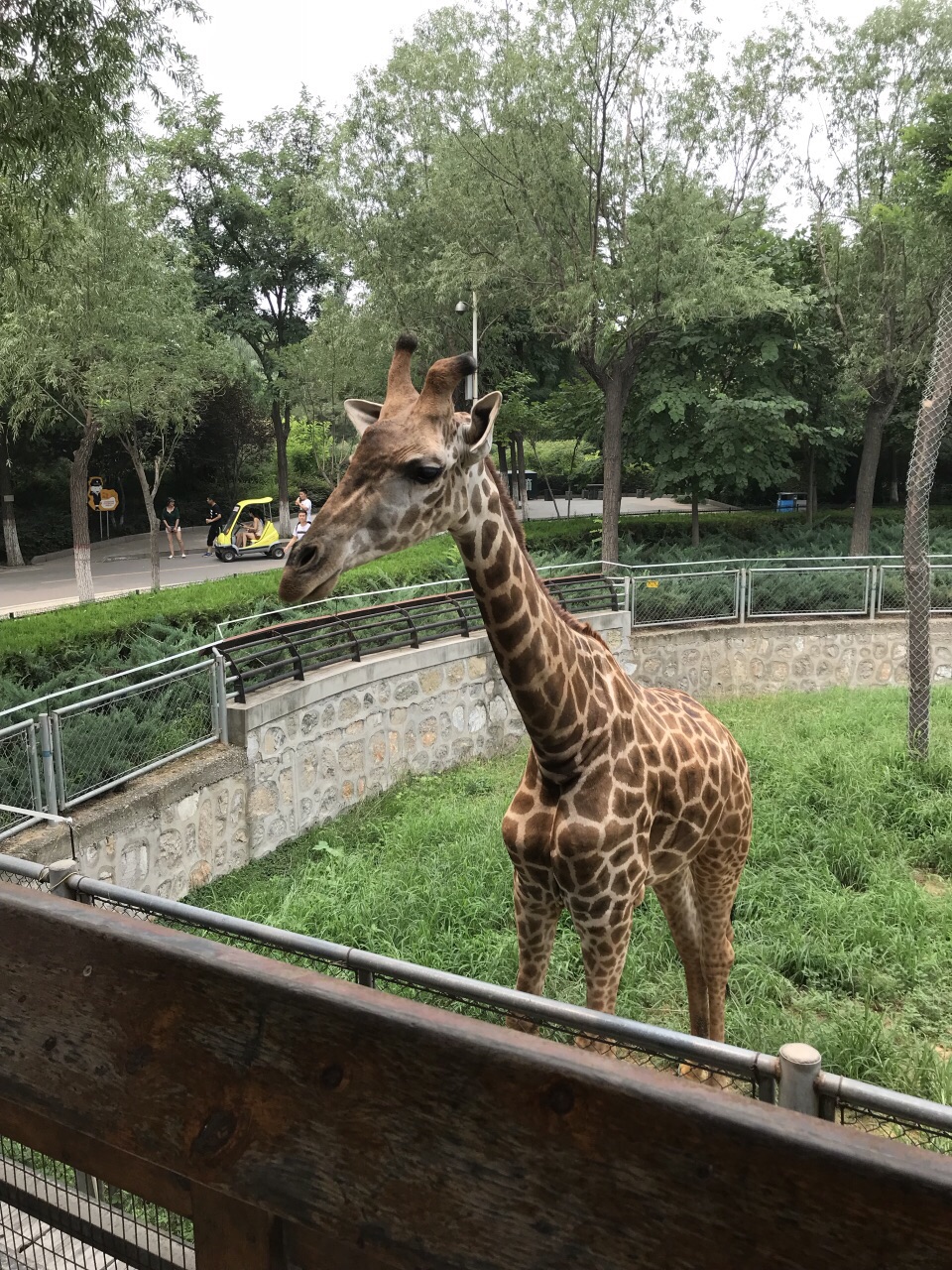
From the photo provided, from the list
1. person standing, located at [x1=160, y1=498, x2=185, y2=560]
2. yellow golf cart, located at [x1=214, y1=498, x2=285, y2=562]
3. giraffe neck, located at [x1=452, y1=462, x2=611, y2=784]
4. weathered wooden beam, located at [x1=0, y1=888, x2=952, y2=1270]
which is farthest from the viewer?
person standing, located at [x1=160, y1=498, x2=185, y2=560]

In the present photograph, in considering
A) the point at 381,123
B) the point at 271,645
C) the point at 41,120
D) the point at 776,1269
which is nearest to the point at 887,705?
the point at 271,645

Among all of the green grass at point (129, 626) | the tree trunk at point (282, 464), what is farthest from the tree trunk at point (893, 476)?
the green grass at point (129, 626)

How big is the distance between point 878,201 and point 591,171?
4.63 m

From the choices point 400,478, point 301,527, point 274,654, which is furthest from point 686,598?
point 400,478

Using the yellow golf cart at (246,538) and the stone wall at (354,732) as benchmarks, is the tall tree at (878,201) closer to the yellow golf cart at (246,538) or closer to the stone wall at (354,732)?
the stone wall at (354,732)

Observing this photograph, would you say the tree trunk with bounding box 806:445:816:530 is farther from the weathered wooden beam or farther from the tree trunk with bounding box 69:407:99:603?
the weathered wooden beam

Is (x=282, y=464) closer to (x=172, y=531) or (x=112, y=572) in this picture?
(x=172, y=531)

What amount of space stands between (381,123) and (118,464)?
19613 mm

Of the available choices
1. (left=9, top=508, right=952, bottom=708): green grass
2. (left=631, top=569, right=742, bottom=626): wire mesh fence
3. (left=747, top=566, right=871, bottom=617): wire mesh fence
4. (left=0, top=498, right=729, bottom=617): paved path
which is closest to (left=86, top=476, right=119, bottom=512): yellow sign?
(left=0, top=498, right=729, bottom=617): paved path

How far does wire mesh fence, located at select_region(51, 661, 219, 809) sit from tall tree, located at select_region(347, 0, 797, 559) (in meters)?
9.87

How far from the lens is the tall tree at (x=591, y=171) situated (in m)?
14.5

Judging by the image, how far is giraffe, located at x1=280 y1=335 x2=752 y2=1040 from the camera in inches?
114

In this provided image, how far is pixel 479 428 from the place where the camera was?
122 inches

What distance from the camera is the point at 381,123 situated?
18516mm
